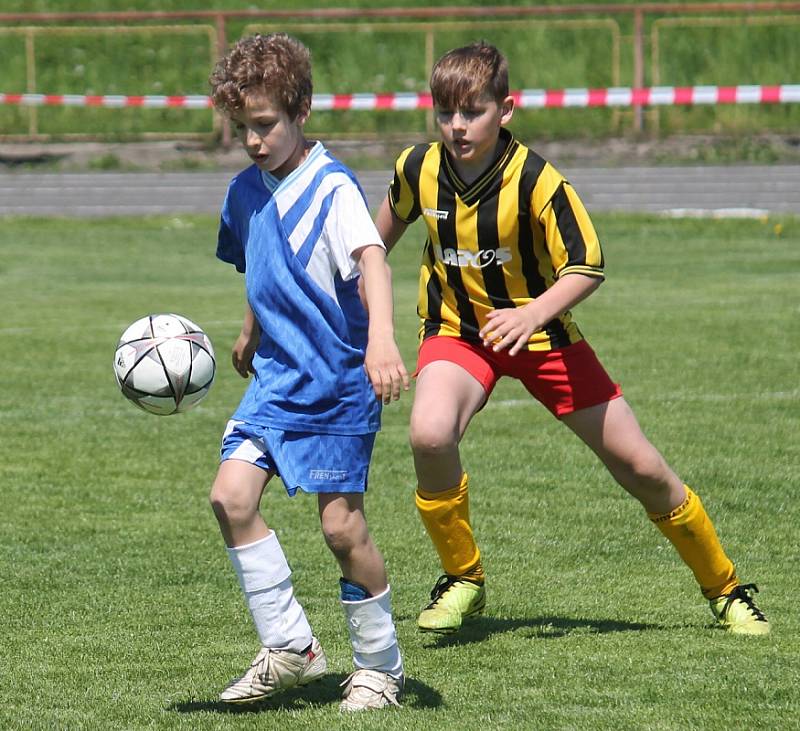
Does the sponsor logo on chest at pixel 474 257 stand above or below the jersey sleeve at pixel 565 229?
below

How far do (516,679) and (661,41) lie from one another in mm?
22617

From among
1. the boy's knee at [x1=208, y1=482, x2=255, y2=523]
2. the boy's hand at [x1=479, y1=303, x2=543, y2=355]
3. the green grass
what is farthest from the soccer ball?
the green grass

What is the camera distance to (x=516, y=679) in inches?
170

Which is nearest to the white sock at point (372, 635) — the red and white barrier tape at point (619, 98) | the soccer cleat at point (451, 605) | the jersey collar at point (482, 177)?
the soccer cleat at point (451, 605)

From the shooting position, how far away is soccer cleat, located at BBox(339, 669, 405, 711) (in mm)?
4004

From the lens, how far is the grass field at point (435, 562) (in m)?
4.11

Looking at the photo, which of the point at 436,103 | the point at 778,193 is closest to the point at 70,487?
the point at 436,103

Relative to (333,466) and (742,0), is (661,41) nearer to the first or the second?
(742,0)

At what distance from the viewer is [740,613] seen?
4.84m

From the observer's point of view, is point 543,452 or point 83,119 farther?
point 83,119

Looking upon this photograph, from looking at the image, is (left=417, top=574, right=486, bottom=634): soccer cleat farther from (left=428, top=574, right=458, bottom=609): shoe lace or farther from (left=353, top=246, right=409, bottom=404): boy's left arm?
(left=353, top=246, right=409, bottom=404): boy's left arm

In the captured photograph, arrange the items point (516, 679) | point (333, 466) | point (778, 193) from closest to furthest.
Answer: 1. point (333, 466)
2. point (516, 679)
3. point (778, 193)

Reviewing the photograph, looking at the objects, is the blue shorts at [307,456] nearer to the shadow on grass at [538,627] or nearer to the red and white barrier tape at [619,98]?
the shadow on grass at [538,627]

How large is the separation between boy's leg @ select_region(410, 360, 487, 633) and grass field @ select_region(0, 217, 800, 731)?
0.11 metres
